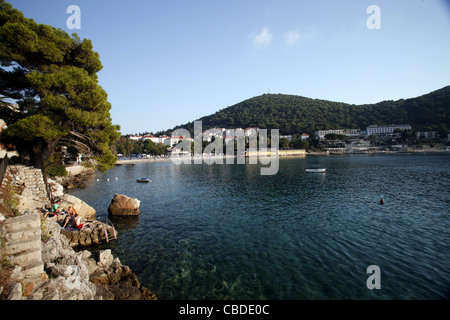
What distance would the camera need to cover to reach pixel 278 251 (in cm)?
1328

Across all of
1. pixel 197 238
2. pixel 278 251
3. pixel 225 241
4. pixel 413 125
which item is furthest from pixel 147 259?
pixel 413 125

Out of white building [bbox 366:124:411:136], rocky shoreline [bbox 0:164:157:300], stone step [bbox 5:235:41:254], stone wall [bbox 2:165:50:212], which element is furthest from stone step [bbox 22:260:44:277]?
white building [bbox 366:124:411:136]

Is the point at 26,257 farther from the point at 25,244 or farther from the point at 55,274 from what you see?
the point at 55,274

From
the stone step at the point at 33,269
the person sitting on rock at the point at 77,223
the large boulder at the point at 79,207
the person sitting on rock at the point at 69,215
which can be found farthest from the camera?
the large boulder at the point at 79,207

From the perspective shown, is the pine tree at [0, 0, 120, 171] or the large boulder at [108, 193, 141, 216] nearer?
the pine tree at [0, 0, 120, 171]

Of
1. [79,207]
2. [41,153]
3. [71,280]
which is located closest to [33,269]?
[71,280]

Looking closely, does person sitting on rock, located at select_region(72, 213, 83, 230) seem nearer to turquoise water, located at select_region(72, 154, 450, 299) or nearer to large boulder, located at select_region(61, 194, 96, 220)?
turquoise water, located at select_region(72, 154, 450, 299)

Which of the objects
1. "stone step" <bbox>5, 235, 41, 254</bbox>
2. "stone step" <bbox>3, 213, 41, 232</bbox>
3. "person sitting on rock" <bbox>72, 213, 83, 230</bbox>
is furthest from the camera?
"person sitting on rock" <bbox>72, 213, 83, 230</bbox>

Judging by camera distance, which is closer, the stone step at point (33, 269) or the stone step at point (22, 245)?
the stone step at point (33, 269)

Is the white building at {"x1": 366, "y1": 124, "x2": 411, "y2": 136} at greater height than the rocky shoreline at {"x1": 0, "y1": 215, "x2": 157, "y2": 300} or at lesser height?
greater

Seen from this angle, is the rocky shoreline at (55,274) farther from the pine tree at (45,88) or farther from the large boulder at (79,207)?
the pine tree at (45,88)

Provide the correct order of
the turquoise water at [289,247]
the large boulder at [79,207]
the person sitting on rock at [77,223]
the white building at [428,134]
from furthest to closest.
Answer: the white building at [428,134], the large boulder at [79,207], the person sitting on rock at [77,223], the turquoise water at [289,247]

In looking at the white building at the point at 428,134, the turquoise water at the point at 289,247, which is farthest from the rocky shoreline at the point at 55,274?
the white building at the point at 428,134

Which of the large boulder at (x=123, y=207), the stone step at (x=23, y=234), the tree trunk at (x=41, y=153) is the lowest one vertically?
the large boulder at (x=123, y=207)
